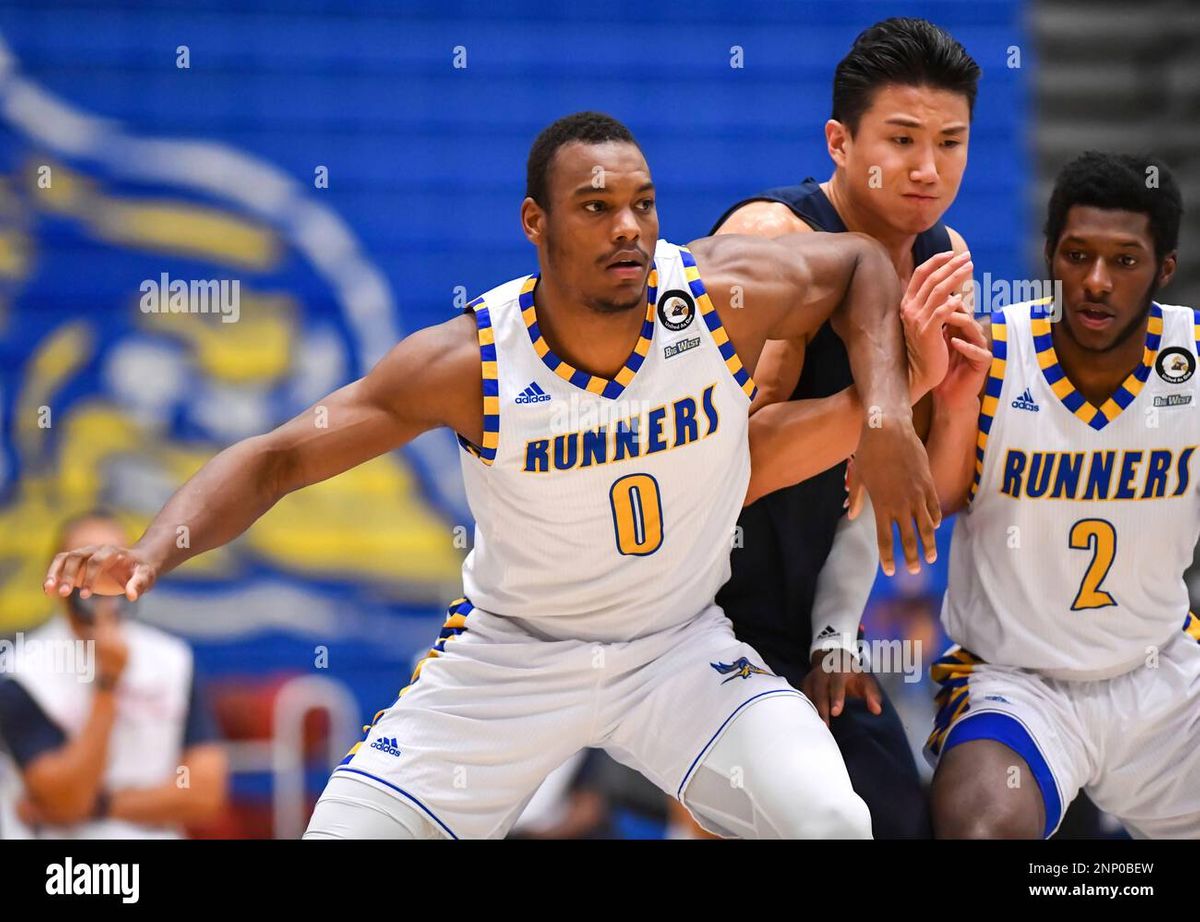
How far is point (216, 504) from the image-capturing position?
360 cm

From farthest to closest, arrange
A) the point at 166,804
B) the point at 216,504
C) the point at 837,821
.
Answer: the point at 166,804 → the point at 216,504 → the point at 837,821

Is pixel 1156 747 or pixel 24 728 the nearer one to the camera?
pixel 1156 747

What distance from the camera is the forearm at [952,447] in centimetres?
402

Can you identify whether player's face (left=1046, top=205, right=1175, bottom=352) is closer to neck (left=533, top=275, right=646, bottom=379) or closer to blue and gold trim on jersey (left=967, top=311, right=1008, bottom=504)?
blue and gold trim on jersey (left=967, top=311, right=1008, bottom=504)

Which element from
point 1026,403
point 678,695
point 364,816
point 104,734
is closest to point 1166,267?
point 1026,403

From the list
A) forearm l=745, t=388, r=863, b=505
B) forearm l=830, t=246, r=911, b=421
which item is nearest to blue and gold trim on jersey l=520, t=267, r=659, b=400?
forearm l=745, t=388, r=863, b=505

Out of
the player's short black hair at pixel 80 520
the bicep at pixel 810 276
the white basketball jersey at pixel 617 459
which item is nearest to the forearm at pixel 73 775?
the player's short black hair at pixel 80 520

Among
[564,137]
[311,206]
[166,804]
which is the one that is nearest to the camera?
[564,137]

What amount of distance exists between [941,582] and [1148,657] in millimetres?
2845

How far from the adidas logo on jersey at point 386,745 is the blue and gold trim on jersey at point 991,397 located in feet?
5.39

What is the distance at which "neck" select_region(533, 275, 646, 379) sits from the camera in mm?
3820

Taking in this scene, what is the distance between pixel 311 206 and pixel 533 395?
3926 mm

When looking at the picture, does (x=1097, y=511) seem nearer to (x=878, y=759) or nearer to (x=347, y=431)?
(x=878, y=759)

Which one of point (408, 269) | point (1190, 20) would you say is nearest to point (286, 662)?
point (408, 269)
